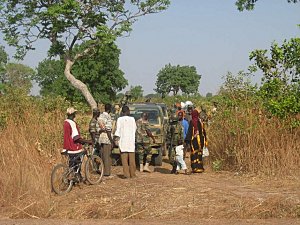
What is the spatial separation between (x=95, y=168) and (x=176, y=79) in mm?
68617

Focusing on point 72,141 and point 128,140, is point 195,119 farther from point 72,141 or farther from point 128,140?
point 72,141

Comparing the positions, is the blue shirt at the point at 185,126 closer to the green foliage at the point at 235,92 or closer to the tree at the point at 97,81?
the green foliage at the point at 235,92

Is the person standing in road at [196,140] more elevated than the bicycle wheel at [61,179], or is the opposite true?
the person standing in road at [196,140]

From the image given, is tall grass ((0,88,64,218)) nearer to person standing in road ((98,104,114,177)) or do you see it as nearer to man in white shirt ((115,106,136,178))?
person standing in road ((98,104,114,177))

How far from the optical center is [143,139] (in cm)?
1282

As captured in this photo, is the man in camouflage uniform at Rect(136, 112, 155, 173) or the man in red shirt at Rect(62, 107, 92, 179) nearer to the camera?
the man in red shirt at Rect(62, 107, 92, 179)

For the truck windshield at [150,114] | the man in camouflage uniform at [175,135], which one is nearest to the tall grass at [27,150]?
the truck windshield at [150,114]

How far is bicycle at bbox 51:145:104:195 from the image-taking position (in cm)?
951

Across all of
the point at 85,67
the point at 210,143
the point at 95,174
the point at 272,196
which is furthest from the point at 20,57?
the point at 85,67

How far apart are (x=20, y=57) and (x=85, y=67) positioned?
2718cm

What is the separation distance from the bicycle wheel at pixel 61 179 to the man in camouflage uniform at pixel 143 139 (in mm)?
3260

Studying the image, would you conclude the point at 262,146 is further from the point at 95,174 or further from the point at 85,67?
the point at 85,67

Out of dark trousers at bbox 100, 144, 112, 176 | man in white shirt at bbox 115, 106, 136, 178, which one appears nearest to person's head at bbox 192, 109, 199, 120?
man in white shirt at bbox 115, 106, 136, 178

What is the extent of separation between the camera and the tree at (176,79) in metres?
79.2
